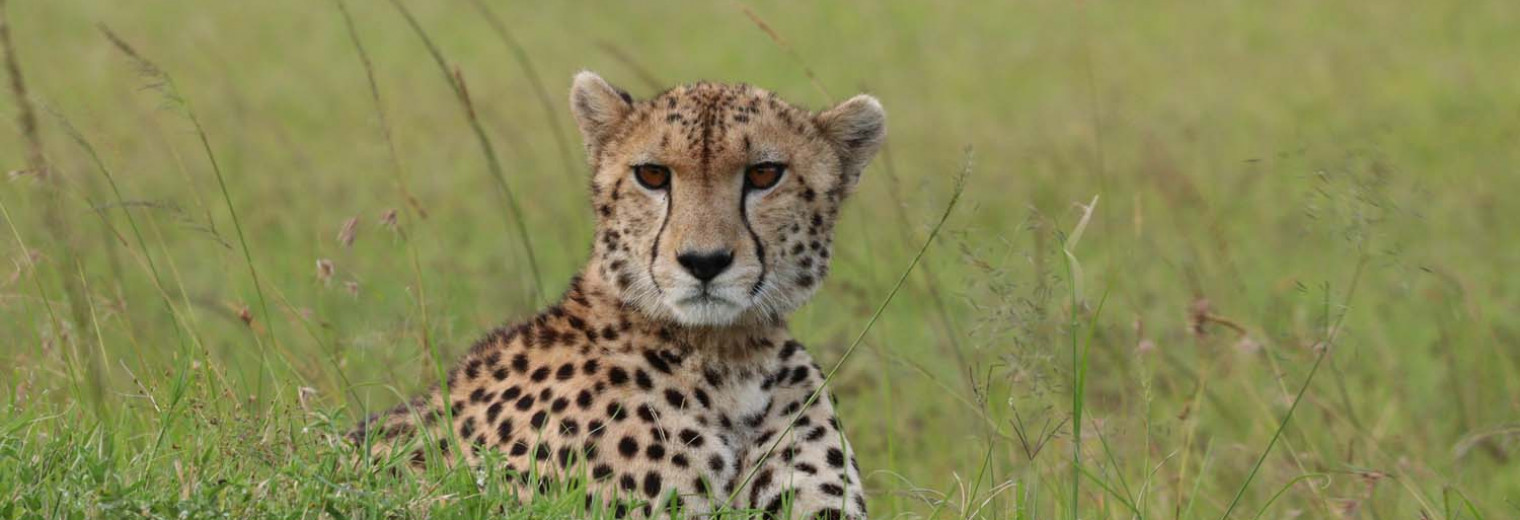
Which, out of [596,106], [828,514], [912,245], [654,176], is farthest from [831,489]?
[912,245]

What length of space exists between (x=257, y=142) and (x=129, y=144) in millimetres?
681

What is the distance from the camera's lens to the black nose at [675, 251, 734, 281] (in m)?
3.41

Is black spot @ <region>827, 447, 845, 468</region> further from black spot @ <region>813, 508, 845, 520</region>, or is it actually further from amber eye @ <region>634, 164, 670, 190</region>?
amber eye @ <region>634, 164, 670, 190</region>

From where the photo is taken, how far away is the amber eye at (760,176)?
361 cm

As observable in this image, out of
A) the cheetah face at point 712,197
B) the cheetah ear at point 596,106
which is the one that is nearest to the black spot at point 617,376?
the cheetah face at point 712,197

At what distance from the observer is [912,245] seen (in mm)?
4805

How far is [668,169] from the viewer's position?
3.61 meters

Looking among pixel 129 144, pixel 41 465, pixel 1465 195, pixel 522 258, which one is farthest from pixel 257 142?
pixel 41 465

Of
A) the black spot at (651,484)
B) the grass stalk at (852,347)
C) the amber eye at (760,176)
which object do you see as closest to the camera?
the grass stalk at (852,347)

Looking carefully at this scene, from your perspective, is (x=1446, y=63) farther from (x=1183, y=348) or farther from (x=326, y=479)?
(x=326, y=479)

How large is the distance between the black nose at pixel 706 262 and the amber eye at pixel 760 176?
224mm

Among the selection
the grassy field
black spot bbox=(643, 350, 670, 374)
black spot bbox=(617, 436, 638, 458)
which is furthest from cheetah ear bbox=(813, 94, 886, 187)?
black spot bbox=(617, 436, 638, 458)

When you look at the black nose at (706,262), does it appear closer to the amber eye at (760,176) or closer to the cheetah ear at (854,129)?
the amber eye at (760,176)

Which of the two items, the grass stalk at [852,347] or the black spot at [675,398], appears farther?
the black spot at [675,398]
